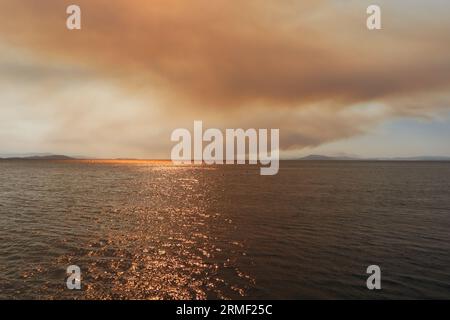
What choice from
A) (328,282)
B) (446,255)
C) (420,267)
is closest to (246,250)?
(328,282)

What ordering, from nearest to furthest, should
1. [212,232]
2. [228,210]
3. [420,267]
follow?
[420,267] → [212,232] → [228,210]

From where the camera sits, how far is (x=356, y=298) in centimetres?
2094

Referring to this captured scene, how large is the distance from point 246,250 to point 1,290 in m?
20.5

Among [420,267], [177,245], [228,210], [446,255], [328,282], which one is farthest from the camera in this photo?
[228,210]

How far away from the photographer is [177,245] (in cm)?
3266

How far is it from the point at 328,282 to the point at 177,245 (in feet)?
53.0

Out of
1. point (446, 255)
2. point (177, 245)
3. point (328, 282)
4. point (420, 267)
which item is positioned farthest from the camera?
point (177, 245)

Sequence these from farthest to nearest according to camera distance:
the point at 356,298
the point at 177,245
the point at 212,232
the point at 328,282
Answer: the point at 212,232, the point at 177,245, the point at 328,282, the point at 356,298
